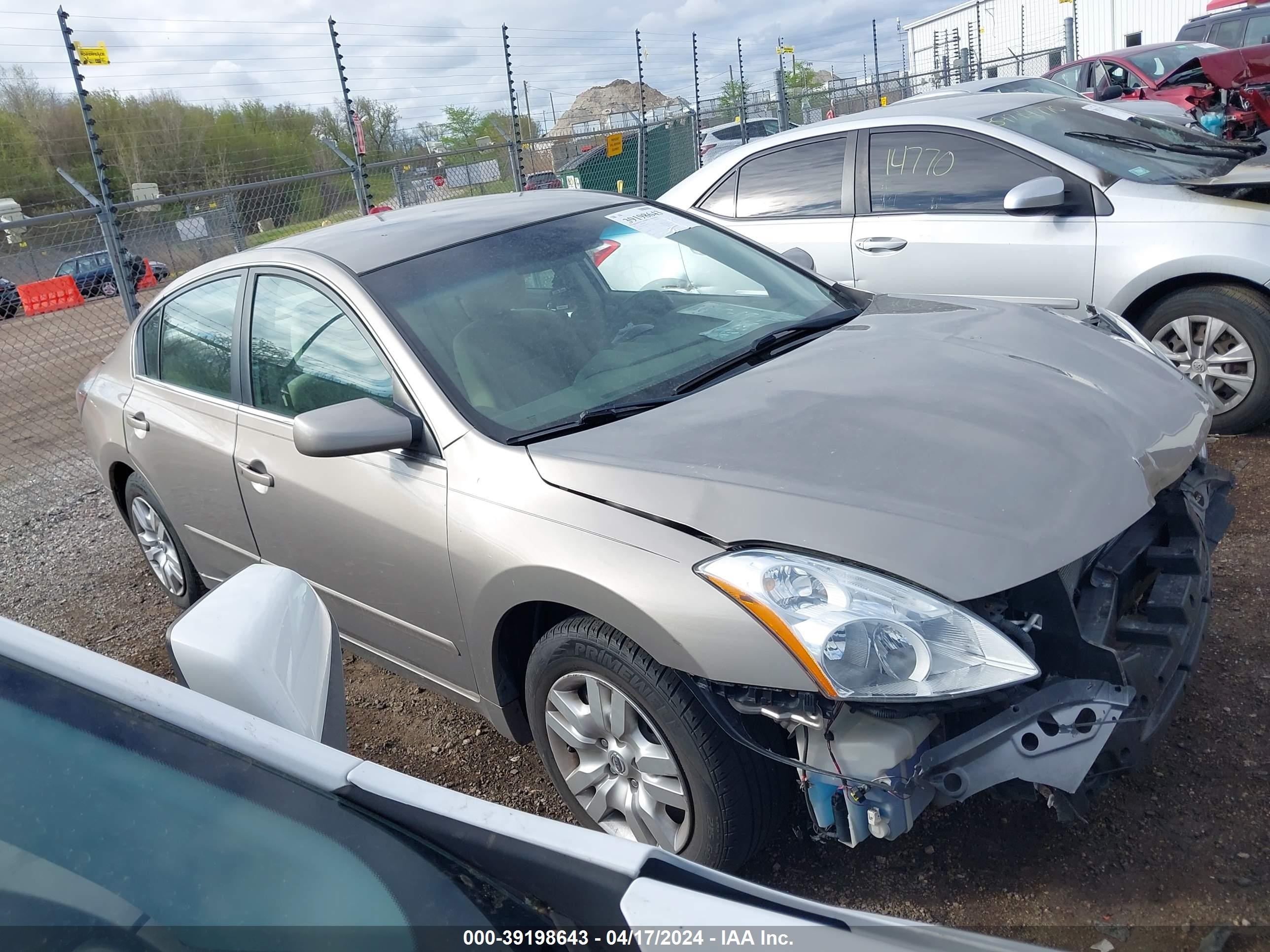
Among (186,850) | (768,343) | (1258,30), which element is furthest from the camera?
(1258,30)

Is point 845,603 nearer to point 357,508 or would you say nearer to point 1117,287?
point 357,508

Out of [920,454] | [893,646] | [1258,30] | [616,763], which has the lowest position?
[616,763]

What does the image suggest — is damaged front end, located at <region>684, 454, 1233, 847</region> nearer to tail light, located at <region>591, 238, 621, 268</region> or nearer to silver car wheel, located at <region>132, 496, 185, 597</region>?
tail light, located at <region>591, 238, 621, 268</region>

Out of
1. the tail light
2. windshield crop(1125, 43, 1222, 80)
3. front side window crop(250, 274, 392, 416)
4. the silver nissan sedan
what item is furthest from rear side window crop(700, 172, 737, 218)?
windshield crop(1125, 43, 1222, 80)

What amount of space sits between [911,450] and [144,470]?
3118 mm

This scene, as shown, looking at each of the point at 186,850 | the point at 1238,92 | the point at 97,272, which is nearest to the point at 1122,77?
the point at 1238,92

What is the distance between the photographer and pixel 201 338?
3.71 m

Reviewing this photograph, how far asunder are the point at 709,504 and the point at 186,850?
122cm

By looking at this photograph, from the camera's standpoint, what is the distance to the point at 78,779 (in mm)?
1410

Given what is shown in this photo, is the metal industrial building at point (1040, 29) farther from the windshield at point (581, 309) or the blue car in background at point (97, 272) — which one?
the windshield at point (581, 309)

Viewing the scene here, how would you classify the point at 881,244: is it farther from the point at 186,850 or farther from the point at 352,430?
the point at 186,850

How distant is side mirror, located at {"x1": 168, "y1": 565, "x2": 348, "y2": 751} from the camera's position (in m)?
1.62

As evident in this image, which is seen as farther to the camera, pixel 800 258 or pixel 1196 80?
pixel 1196 80

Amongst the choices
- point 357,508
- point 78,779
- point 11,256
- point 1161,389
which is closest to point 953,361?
point 1161,389
